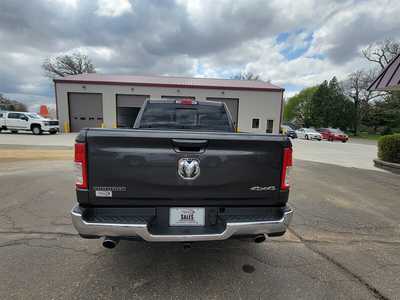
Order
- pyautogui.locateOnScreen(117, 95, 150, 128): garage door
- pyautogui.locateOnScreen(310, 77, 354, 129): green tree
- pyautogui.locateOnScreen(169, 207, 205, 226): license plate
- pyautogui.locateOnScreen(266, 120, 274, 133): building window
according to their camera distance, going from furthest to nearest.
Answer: pyautogui.locateOnScreen(310, 77, 354, 129): green tree
pyautogui.locateOnScreen(266, 120, 274, 133): building window
pyautogui.locateOnScreen(117, 95, 150, 128): garage door
pyautogui.locateOnScreen(169, 207, 205, 226): license plate

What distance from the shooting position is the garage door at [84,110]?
2484 centimetres

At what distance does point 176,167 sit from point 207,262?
1421mm

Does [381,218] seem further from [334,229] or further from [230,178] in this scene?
[230,178]

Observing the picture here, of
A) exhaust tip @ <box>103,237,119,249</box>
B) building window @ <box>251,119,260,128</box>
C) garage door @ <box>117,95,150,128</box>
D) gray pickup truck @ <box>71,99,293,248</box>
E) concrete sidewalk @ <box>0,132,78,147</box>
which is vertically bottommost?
concrete sidewalk @ <box>0,132,78,147</box>

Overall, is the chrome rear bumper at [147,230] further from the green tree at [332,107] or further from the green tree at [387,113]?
the green tree at [332,107]

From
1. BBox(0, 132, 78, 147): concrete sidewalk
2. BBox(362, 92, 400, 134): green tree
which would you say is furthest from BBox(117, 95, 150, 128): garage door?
BBox(362, 92, 400, 134): green tree

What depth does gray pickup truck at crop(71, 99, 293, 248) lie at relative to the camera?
204cm

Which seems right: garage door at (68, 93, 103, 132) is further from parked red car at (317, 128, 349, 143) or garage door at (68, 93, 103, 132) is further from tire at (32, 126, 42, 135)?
parked red car at (317, 128, 349, 143)

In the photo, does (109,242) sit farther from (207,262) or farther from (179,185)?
(207,262)

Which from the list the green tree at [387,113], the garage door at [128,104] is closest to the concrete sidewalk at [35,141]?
the garage door at [128,104]

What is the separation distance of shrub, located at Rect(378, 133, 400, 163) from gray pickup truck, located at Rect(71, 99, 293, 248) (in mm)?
9566

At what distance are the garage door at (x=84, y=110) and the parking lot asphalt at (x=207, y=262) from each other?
2276 cm

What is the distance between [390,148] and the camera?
9.17 metres

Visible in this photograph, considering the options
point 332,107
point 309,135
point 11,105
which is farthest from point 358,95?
point 11,105
